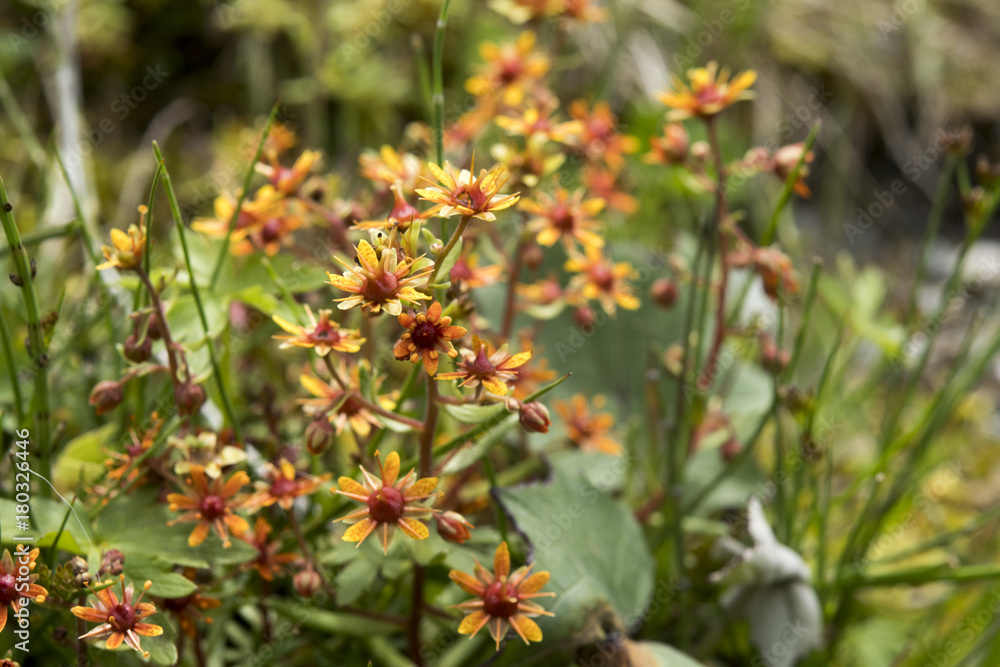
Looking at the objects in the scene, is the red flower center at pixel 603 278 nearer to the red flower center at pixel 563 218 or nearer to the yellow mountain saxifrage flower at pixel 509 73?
the red flower center at pixel 563 218

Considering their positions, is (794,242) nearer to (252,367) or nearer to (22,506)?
Result: (252,367)

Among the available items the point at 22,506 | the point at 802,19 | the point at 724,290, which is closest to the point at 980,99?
the point at 802,19

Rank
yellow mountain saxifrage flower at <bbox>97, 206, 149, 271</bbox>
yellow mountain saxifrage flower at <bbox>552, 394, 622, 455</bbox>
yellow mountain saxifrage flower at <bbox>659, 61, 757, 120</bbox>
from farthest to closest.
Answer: yellow mountain saxifrage flower at <bbox>552, 394, 622, 455</bbox> → yellow mountain saxifrage flower at <bbox>659, 61, 757, 120</bbox> → yellow mountain saxifrage flower at <bbox>97, 206, 149, 271</bbox>

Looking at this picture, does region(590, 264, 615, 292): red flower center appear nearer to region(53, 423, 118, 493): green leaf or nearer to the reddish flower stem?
the reddish flower stem

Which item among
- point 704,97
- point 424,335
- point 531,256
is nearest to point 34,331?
point 424,335

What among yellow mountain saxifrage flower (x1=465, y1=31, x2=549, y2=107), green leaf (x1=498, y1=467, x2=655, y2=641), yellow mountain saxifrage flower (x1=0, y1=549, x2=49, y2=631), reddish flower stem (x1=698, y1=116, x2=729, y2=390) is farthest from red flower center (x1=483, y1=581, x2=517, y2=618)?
yellow mountain saxifrage flower (x1=465, y1=31, x2=549, y2=107)

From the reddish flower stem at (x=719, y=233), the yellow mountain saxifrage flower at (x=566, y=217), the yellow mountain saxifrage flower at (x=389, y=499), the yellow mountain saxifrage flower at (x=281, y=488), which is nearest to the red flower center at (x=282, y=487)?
the yellow mountain saxifrage flower at (x=281, y=488)
